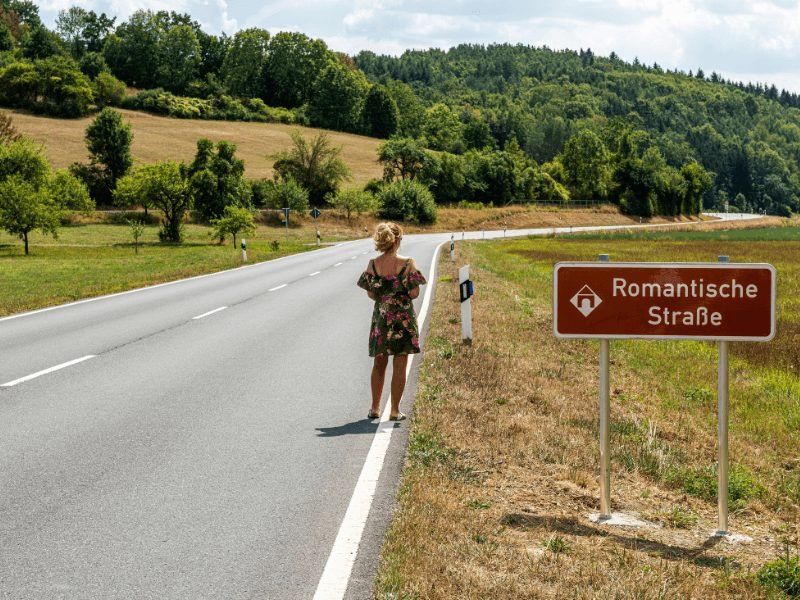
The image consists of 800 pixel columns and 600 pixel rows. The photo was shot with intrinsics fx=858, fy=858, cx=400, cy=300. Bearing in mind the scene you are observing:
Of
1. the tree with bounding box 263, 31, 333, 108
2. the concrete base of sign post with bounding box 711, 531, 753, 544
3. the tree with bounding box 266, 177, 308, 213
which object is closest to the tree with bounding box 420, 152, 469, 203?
the tree with bounding box 266, 177, 308, 213

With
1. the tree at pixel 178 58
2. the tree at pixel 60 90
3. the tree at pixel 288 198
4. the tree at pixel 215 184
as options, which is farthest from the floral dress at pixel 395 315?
the tree at pixel 178 58

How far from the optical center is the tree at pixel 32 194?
49812 millimetres

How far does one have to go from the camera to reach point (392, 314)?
7973 millimetres

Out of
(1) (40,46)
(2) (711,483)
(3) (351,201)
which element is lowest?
(2) (711,483)

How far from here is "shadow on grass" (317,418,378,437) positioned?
7328 millimetres

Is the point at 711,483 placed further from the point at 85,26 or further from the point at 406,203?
the point at 85,26

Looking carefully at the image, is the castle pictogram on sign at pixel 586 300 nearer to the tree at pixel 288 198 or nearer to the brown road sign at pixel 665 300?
the brown road sign at pixel 665 300

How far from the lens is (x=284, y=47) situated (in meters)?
146

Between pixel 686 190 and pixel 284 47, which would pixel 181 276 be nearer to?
pixel 686 190

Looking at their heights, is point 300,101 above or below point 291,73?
below

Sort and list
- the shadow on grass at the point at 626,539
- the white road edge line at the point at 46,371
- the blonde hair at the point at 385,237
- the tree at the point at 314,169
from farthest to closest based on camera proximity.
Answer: the tree at the point at 314,169 → the white road edge line at the point at 46,371 → the blonde hair at the point at 385,237 → the shadow on grass at the point at 626,539

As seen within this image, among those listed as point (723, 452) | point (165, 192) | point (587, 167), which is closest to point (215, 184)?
point (165, 192)

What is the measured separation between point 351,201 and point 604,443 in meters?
79.0

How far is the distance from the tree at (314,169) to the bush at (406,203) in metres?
5.13
